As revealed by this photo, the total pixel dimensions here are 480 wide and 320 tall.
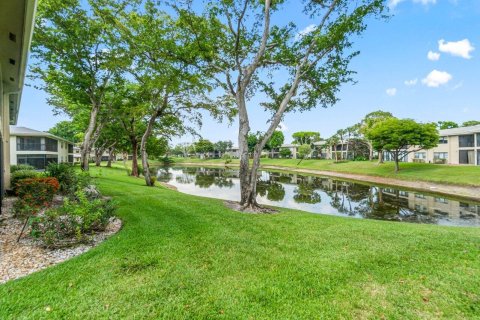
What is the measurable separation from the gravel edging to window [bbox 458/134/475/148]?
44313mm

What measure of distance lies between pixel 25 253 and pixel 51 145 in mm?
32107

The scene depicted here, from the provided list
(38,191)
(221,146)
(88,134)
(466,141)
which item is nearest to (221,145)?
(221,146)

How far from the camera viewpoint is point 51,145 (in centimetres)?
2961

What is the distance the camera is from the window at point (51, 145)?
28.4 metres

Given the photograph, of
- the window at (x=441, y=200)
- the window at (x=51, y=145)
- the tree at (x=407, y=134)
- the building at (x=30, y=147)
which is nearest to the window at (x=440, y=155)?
the tree at (x=407, y=134)

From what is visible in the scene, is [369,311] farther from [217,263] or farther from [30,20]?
[30,20]

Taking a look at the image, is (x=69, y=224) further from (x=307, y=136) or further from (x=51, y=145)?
(x=307, y=136)

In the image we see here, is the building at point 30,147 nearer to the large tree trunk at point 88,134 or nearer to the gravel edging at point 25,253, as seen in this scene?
the large tree trunk at point 88,134

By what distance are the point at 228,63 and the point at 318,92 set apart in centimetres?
445

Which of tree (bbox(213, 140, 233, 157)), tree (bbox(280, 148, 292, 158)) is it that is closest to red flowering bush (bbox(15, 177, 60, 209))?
tree (bbox(280, 148, 292, 158))

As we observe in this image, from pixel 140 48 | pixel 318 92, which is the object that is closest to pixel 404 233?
pixel 318 92

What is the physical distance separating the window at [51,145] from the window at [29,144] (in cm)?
66

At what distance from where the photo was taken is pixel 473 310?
3090 mm

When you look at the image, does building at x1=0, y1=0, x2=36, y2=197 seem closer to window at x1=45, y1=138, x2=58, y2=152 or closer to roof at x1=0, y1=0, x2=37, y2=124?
roof at x1=0, y1=0, x2=37, y2=124
